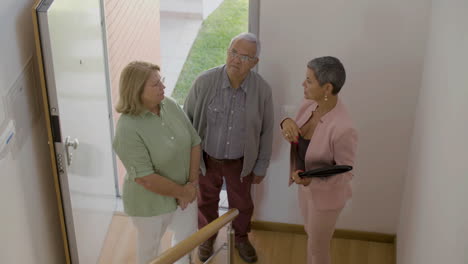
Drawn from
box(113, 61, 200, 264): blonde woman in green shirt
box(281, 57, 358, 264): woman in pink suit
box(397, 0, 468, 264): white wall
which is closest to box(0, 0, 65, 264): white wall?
box(113, 61, 200, 264): blonde woman in green shirt

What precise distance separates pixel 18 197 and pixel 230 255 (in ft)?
3.66

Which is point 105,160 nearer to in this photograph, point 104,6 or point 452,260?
point 104,6

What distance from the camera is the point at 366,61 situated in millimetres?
3219

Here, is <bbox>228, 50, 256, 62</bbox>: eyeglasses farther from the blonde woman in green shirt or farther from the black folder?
the black folder

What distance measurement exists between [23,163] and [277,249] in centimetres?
193

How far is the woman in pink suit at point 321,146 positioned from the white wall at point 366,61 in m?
0.44

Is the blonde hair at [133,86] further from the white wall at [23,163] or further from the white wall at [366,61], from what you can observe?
the white wall at [366,61]

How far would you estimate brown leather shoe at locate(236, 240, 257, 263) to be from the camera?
3660 mm

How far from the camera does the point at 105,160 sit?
3.80 m

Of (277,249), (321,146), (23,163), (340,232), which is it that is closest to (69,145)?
(23,163)

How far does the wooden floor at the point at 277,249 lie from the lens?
12.1 ft

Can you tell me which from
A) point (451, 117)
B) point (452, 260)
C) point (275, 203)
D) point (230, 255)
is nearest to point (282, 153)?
point (275, 203)

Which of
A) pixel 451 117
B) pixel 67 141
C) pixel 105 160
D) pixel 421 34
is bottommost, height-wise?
pixel 105 160

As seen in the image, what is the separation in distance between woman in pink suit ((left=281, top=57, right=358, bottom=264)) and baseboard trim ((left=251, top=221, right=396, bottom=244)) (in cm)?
70
